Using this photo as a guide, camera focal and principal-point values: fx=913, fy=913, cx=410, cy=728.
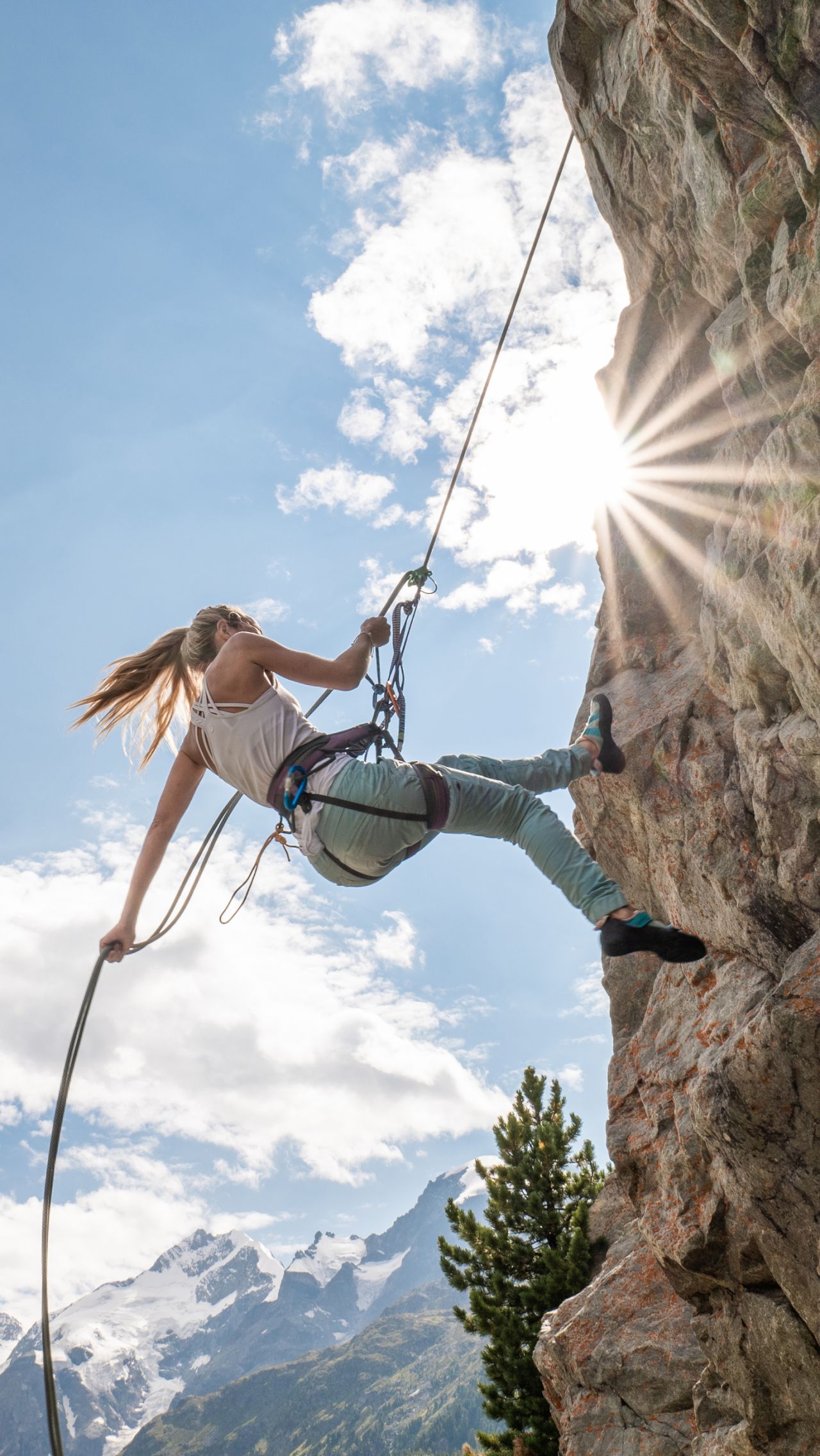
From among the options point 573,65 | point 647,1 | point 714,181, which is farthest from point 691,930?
point 573,65

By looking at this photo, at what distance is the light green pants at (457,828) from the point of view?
17.5 ft

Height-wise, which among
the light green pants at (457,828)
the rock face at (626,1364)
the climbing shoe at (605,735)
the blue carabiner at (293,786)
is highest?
the climbing shoe at (605,735)

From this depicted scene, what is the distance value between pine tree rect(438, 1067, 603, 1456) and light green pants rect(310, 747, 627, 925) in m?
13.1

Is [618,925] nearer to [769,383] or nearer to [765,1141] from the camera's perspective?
[765,1141]

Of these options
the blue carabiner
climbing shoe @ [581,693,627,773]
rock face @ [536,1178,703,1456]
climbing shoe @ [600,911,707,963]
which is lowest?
rock face @ [536,1178,703,1456]

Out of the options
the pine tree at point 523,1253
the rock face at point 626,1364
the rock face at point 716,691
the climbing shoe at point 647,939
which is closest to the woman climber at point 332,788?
the climbing shoe at point 647,939

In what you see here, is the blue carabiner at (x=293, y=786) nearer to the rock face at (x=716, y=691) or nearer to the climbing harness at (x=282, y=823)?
the climbing harness at (x=282, y=823)

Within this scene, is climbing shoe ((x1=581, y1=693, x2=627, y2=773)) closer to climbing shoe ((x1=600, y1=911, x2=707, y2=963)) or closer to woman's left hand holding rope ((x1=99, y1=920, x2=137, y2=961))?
climbing shoe ((x1=600, y1=911, x2=707, y2=963))

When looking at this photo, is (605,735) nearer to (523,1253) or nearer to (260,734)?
(260,734)

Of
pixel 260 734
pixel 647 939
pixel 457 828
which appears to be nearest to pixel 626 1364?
pixel 647 939

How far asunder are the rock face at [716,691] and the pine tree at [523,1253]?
650 cm

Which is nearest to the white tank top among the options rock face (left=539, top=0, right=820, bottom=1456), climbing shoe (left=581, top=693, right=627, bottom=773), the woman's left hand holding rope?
the woman's left hand holding rope

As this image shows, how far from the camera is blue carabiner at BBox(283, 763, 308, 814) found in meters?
5.46

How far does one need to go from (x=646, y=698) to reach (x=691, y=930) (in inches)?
86.4
